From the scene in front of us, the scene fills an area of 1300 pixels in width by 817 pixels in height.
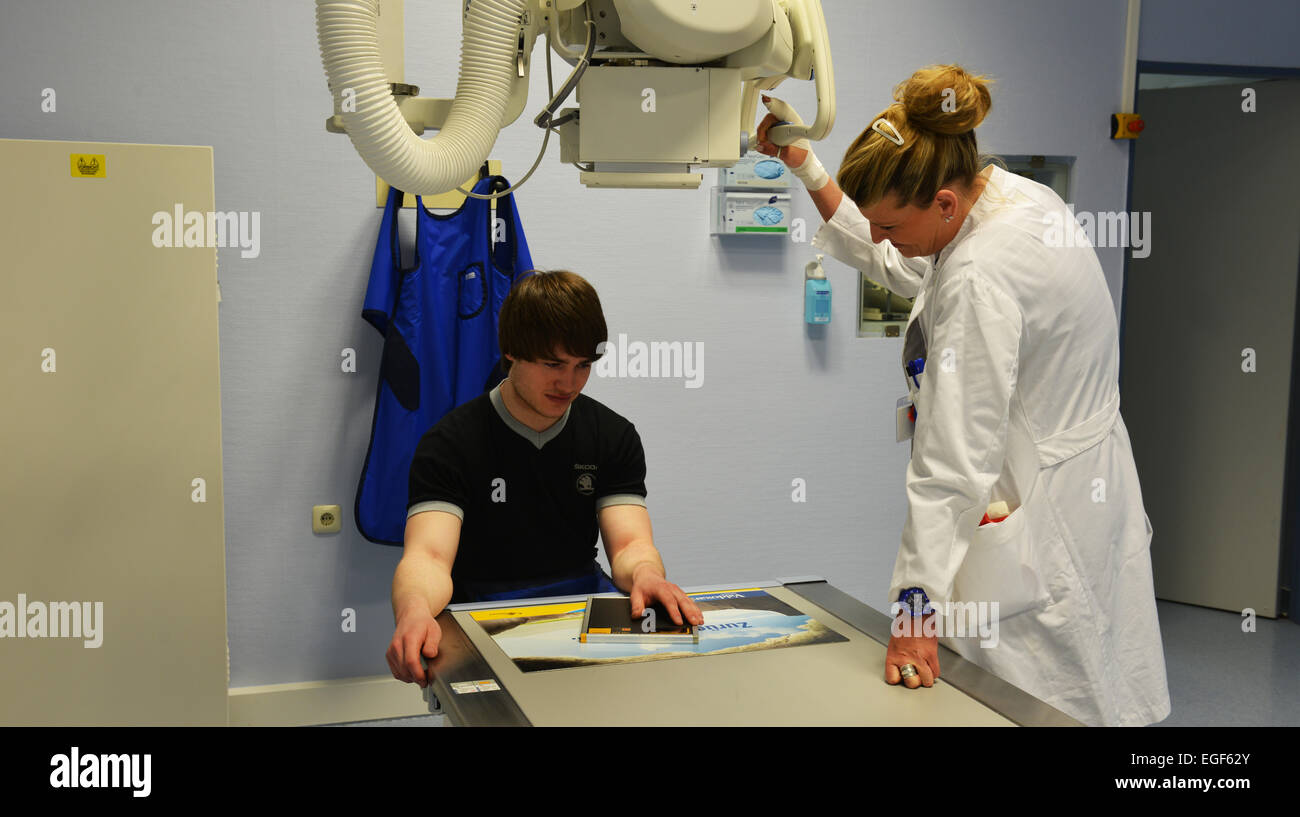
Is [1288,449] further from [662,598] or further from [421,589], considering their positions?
[421,589]

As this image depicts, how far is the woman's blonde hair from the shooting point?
145cm

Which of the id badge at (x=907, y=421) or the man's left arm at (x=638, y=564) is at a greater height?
the id badge at (x=907, y=421)

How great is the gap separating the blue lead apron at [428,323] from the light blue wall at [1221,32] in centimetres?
224

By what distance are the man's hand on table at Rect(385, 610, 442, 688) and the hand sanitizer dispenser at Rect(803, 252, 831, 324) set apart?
6.47 ft

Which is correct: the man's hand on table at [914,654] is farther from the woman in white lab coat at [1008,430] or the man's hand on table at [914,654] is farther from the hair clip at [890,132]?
the hair clip at [890,132]

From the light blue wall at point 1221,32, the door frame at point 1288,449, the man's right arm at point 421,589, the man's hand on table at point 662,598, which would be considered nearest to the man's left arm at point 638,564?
the man's hand on table at point 662,598

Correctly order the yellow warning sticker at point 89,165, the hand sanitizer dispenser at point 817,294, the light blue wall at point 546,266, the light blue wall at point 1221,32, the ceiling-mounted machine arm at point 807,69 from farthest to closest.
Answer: the light blue wall at point 1221,32 → the hand sanitizer dispenser at point 817,294 → the light blue wall at point 546,266 → the yellow warning sticker at point 89,165 → the ceiling-mounted machine arm at point 807,69

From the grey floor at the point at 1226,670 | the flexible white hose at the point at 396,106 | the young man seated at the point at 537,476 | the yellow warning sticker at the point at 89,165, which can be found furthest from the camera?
the grey floor at the point at 1226,670

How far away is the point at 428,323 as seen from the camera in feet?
9.39

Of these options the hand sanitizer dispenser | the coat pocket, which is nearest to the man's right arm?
the coat pocket

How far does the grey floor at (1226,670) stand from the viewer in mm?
3111

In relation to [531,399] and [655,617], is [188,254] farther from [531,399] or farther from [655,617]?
[655,617]

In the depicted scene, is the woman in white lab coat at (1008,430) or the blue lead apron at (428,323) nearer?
the woman in white lab coat at (1008,430)

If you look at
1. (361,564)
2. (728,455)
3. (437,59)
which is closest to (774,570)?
(728,455)
